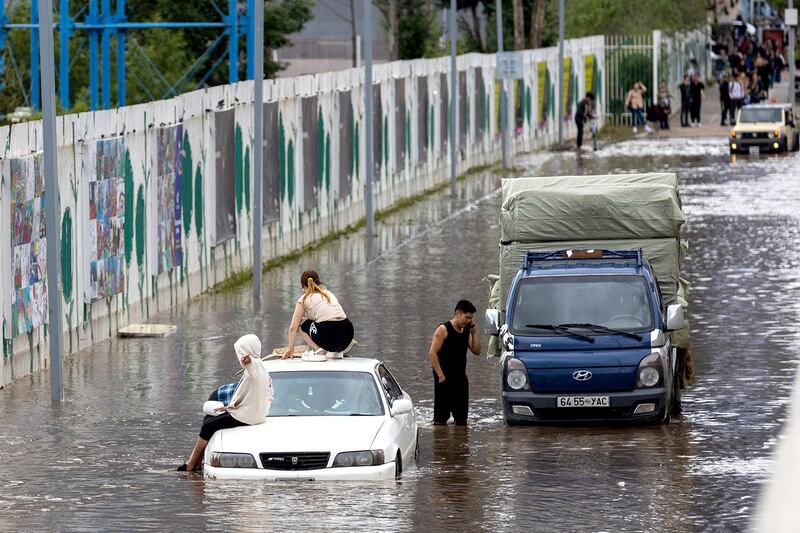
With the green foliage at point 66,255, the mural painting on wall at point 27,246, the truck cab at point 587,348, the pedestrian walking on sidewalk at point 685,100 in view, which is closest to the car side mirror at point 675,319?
the truck cab at point 587,348

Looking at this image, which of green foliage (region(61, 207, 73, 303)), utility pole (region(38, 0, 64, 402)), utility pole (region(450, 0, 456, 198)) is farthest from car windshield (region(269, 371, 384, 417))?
utility pole (region(450, 0, 456, 198))

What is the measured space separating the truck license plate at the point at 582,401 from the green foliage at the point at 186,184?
37.4 ft

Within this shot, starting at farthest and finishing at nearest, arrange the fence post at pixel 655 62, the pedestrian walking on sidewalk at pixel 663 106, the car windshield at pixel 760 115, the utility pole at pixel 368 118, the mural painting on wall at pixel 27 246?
the fence post at pixel 655 62 → the pedestrian walking on sidewalk at pixel 663 106 → the car windshield at pixel 760 115 → the utility pole at pixel 368 118 → the mural painting on wall at pixel 27 246

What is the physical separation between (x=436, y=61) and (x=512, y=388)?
31247 mm

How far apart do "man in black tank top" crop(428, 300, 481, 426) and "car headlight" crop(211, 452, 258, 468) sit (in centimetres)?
385

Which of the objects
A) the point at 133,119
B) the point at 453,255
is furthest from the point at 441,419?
the point at 453,255

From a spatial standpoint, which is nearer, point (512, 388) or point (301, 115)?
point (512, 388)

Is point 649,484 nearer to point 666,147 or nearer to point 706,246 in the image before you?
point 706,246

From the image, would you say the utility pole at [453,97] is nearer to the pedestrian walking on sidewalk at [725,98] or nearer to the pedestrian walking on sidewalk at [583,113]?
the pedestrian walking on sidewalk at [583,113]

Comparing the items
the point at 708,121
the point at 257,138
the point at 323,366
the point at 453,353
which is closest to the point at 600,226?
the point at 453,353

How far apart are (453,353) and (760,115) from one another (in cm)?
3844

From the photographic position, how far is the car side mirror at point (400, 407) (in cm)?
1488

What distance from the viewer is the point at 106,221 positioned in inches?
946

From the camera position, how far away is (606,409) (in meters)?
17.3
